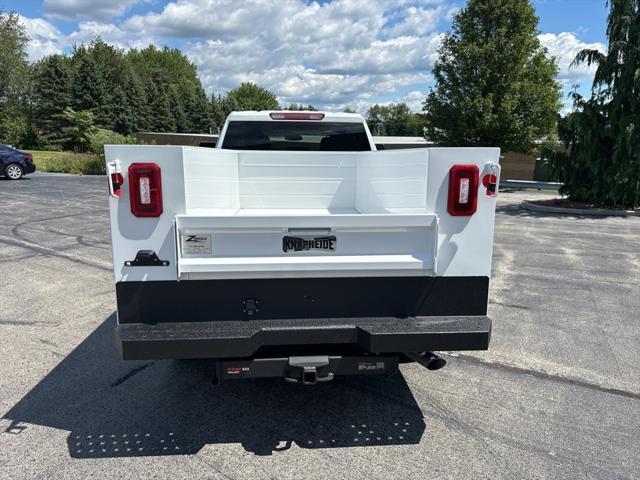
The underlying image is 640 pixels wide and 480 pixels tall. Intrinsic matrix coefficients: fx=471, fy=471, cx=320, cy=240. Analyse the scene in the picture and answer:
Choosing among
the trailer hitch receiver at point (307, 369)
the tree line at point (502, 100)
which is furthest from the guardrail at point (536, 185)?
the trailer hitch receiver at point (307, 369)

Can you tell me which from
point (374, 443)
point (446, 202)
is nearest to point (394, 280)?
point (446, 202)

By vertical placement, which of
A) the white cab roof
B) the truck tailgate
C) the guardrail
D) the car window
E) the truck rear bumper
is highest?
the white cab roof

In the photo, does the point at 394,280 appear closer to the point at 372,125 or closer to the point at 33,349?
→ the point at 33,349

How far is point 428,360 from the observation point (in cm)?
327

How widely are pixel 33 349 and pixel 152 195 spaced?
9.44 feet

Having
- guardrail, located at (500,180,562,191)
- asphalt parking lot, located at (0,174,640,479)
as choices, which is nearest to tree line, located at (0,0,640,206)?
guardrail, located at (500,180,562,191)

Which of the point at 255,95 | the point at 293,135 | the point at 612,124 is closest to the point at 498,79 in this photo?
the point at 612,124

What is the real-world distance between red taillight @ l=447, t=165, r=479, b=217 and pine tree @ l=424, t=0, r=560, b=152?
73.3 ft

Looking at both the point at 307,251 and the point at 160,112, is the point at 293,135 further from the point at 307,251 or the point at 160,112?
the point at 160,112

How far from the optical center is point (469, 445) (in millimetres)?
3199

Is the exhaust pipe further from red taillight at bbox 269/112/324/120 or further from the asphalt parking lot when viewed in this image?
red taillight at bbox 269/112/324/120

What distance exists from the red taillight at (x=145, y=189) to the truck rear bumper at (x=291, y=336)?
725mm

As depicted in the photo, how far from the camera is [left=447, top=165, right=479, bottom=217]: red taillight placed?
3152mm

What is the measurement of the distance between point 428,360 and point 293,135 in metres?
3.62
